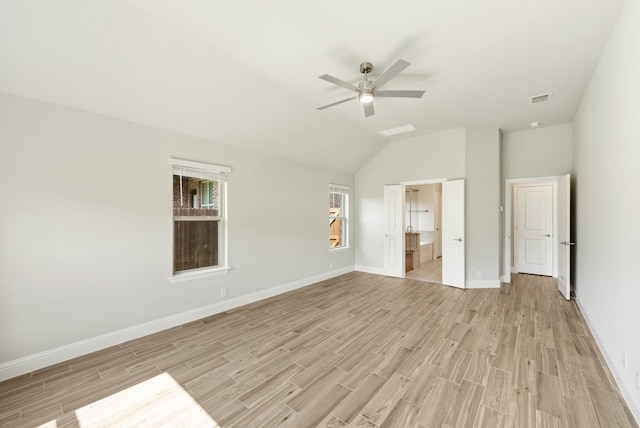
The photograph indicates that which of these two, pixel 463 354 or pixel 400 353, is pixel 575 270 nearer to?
pixel 463 354

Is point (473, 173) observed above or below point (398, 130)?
below

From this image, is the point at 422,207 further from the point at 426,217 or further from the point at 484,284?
the point at 484,284

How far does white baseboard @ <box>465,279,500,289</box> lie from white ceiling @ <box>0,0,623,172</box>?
3.22 m

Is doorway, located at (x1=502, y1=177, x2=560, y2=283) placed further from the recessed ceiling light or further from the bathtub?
the recessed ceiling light

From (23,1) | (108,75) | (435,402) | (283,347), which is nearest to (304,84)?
(108,75)

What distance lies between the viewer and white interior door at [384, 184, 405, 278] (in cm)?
602

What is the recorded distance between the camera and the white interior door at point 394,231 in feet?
19.7

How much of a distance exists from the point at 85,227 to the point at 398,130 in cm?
513

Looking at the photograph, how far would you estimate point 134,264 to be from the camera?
10.1 feet

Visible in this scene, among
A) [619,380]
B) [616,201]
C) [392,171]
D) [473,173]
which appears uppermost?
[392,171]

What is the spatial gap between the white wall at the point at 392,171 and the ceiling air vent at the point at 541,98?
4.19ft

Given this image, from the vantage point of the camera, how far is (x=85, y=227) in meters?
2.75

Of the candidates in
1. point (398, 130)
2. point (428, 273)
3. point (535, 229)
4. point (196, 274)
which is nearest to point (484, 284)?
point (428, 273)

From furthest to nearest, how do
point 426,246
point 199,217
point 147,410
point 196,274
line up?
1. point 426,246
2. point 199,217
3. point 196,274
4. point 147,410
